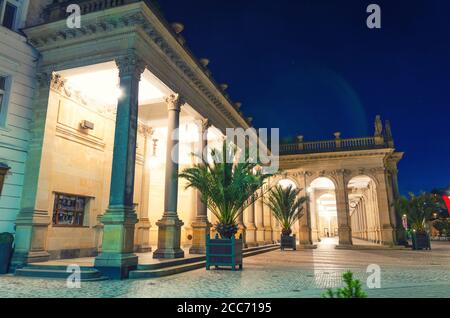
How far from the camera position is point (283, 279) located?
8539 millimetres

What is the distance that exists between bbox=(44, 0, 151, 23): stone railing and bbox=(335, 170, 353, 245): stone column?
892 inches

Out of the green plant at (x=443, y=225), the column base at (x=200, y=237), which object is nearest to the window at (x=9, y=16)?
the column base at (x=200, y=237)

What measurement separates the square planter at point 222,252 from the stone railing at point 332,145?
1989 centimetres

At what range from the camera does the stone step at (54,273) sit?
8233 mm

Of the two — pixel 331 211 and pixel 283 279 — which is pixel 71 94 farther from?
pixel 331 211

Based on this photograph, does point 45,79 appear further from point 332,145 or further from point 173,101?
point 332,145

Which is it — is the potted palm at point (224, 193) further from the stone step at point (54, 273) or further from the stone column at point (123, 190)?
the stone step at point (54, 273)

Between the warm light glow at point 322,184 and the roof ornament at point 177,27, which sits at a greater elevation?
the roof ornament at point 177,27

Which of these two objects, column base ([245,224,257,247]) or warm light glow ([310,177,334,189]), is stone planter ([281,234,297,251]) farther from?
warm light glow ([310,177,334,189])

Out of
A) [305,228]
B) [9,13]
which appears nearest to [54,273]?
[9,13]

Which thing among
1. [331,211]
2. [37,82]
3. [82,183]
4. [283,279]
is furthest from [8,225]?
[331,211]

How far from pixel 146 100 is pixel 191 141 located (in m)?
6.16

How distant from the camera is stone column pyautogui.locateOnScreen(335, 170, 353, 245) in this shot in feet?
85.9

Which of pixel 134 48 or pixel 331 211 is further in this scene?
pixel 331 211
